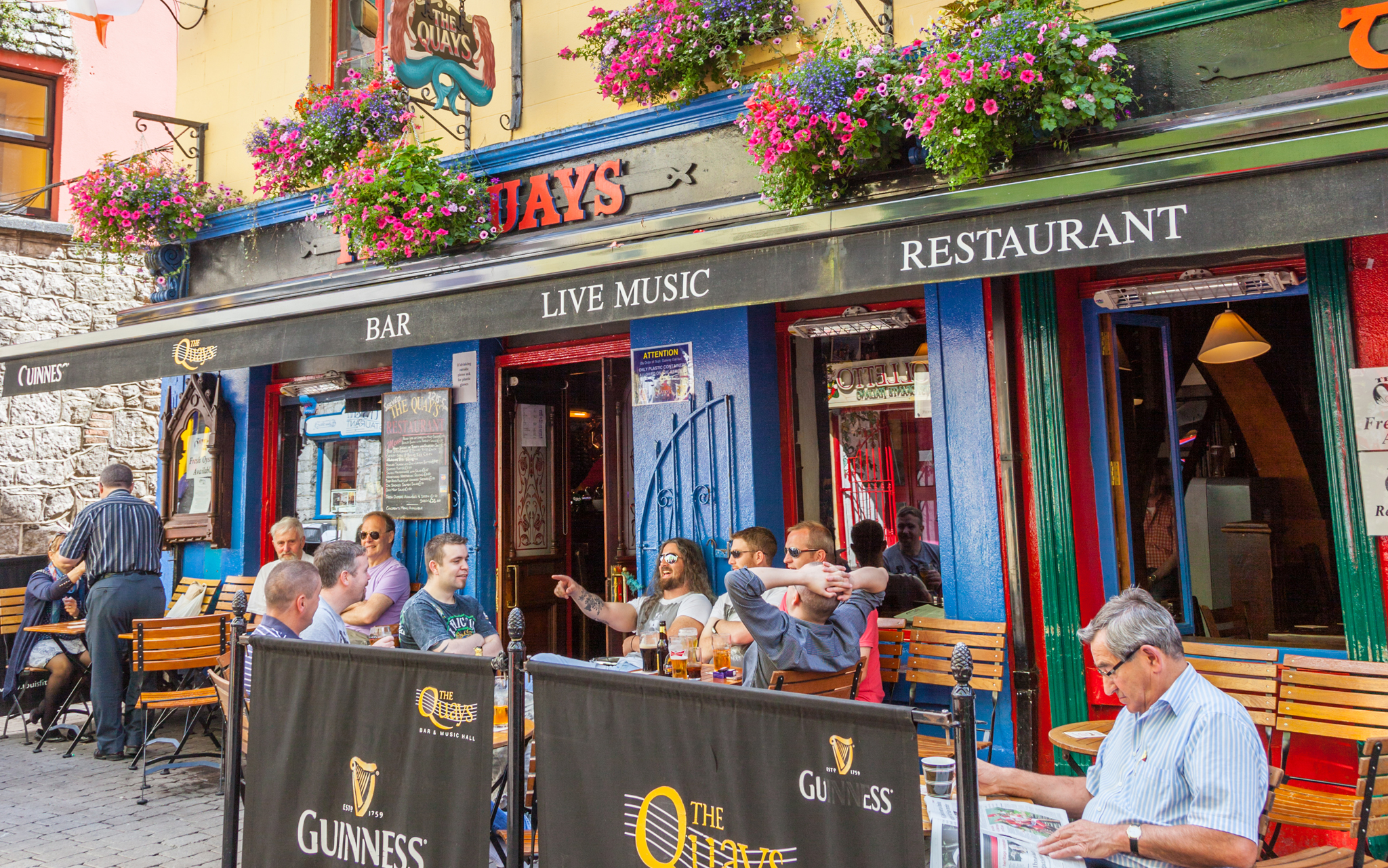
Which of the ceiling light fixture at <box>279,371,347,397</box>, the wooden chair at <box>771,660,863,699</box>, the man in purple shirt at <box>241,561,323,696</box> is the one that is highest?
the ceiling light fixture at <box>279,371,347,397</box>

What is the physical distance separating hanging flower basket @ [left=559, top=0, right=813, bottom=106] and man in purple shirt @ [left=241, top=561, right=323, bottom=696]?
152 inches

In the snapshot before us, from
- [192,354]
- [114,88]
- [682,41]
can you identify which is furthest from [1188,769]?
[114,88]

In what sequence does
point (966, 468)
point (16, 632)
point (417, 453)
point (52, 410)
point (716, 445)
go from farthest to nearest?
point (52, 410) → point (16, 632) → point (417, 453) → point (716, 445) → point (966, 468)

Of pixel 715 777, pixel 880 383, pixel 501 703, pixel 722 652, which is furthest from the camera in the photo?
pixel 880 383

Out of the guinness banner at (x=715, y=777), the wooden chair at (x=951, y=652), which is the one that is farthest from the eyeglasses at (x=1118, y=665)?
the wooden chair at (x=951, y=652)

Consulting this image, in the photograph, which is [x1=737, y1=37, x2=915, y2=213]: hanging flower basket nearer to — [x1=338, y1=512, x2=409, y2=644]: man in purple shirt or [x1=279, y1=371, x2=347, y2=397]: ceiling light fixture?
[x1=338, y1=512, x2=409, y2=644]: man in purple shirt

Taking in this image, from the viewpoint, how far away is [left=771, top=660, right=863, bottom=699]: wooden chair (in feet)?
12.9

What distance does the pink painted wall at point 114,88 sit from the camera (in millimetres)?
11898

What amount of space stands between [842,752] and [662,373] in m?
4.64

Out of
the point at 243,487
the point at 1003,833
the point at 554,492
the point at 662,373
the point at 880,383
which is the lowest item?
the point at 1003,833

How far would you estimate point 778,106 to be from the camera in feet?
17.7

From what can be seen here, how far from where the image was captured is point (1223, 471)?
5.23 m

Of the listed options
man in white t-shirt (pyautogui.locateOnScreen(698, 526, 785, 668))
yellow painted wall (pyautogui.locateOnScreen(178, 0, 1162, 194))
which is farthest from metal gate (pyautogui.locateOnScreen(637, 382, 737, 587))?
yellow painted wall (pyautogui.locateOnScreen(178, 0, 1162, 194))

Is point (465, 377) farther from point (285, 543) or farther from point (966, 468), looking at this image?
point (966, 468)
